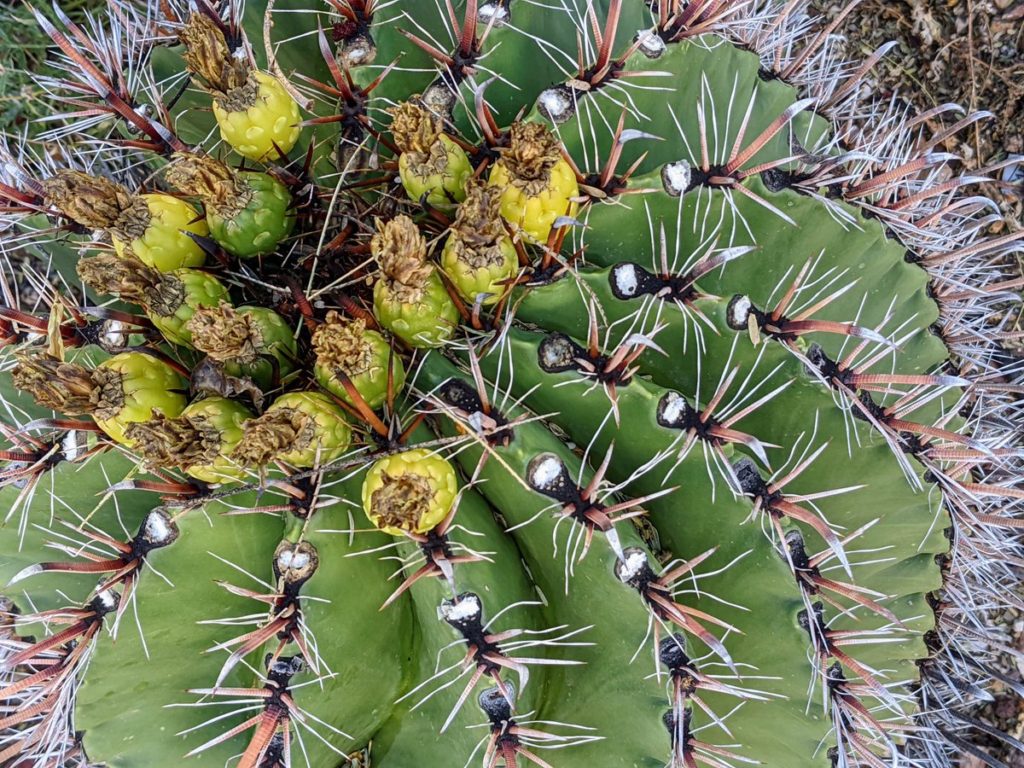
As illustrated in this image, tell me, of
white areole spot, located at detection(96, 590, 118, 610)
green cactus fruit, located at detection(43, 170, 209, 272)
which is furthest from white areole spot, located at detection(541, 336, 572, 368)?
white areole spot, located at detection(96, 590, 118, 610)

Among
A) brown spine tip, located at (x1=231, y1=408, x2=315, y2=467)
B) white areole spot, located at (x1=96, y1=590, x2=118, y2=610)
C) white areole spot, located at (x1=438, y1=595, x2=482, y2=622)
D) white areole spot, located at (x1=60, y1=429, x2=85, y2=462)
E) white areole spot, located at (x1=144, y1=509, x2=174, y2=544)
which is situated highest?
brown spine tip, located at (x1=231, y1=408, x2=315, y2=467)

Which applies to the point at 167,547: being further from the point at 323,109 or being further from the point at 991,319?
the point at 991,319

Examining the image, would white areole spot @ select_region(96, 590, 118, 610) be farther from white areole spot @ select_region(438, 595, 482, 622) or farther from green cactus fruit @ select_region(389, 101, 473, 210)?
green cactus fruit @ select_region(389, 101, 473, 210)

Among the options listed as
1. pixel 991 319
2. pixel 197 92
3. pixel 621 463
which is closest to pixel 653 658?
pixel 621 463

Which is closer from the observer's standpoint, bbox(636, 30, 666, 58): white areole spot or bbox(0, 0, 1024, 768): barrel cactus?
bbox(0, 0, 1024, 768): barrel cactus

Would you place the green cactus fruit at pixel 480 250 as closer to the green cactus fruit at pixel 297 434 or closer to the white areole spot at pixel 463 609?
the green cactus fruit at pixel 297 434

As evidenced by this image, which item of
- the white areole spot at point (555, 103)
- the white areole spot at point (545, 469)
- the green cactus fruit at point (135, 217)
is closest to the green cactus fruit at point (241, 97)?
the green cactus fruit at point (135, 217)

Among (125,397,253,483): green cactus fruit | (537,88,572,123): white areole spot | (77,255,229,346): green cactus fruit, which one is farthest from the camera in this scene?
(537,88,572,123): white areole spot

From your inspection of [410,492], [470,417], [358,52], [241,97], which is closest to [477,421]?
[470,417]
